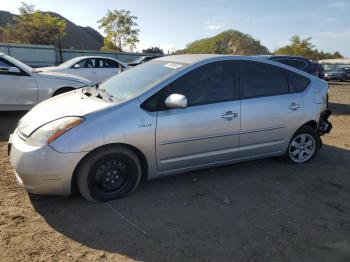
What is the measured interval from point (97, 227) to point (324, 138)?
5.27m

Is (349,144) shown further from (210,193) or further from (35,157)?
(35,157)

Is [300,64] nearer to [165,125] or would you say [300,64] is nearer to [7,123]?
[7,123]

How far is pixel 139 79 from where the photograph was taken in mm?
4684

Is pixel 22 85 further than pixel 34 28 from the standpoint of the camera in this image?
No

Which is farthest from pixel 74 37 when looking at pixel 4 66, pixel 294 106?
pixel 294 106

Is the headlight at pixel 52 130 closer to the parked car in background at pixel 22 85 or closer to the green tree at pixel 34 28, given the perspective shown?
the parked car in background at pixel 22 85

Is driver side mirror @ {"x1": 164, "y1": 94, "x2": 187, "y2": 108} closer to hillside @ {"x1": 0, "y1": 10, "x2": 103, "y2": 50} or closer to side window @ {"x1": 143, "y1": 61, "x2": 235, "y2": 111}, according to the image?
side window @ {"x1": 143, "y1": 61, "x2": 235, "y2": 111}

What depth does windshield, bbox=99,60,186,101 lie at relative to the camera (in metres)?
4.36

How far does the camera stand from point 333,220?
387cm

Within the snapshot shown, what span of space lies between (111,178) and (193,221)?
100 cm

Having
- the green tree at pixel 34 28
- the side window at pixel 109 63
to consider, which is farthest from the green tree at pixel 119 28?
the side window at pixel 109 63

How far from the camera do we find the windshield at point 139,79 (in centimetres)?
436

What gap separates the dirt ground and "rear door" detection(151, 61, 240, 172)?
39cm

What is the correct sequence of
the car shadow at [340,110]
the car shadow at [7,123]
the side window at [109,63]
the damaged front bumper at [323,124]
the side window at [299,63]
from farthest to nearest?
the side window at [109,63], the side window at [299,63], the car shadow at [340,110], the car shadow at [7,123], the damaged front bumper at [323,124]
